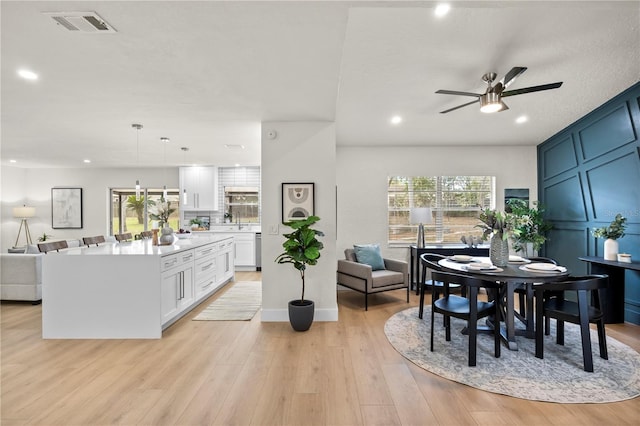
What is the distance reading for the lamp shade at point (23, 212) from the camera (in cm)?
734

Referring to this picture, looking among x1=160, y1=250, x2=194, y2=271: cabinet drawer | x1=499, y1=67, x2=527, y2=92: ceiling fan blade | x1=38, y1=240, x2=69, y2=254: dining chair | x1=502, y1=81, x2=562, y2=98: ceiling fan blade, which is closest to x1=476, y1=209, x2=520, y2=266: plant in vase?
x1=502, y1=81, x2=562, y2=98: ceiling fan blade

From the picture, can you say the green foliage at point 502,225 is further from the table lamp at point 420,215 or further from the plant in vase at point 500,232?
the table lamp at point 420,215

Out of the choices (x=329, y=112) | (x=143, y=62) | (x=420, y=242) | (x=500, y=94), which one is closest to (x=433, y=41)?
(x=500, y=94)

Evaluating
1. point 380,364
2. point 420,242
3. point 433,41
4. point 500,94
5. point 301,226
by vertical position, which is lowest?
point 380,364

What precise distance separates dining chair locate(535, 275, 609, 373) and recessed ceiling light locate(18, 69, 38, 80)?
15.4 ft

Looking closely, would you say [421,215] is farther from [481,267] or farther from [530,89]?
[530,89]

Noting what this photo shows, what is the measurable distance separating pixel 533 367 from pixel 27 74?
4.86 meters

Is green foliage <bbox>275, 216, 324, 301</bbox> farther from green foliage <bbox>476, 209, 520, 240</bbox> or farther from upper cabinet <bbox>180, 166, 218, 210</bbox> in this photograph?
upper cabinet <bbox>180, 166, 218, 210</bbox>

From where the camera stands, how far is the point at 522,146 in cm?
579

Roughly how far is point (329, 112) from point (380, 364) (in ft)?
8.39

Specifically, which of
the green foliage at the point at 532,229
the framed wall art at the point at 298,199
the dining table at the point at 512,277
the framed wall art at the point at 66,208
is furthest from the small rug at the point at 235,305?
the framed wall art at the point at 66,208

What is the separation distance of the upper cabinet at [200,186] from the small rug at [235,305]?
2.57 metres

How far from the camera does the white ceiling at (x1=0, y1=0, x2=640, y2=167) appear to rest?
6.54 feet

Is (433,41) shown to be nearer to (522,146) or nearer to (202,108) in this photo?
(202,108)
